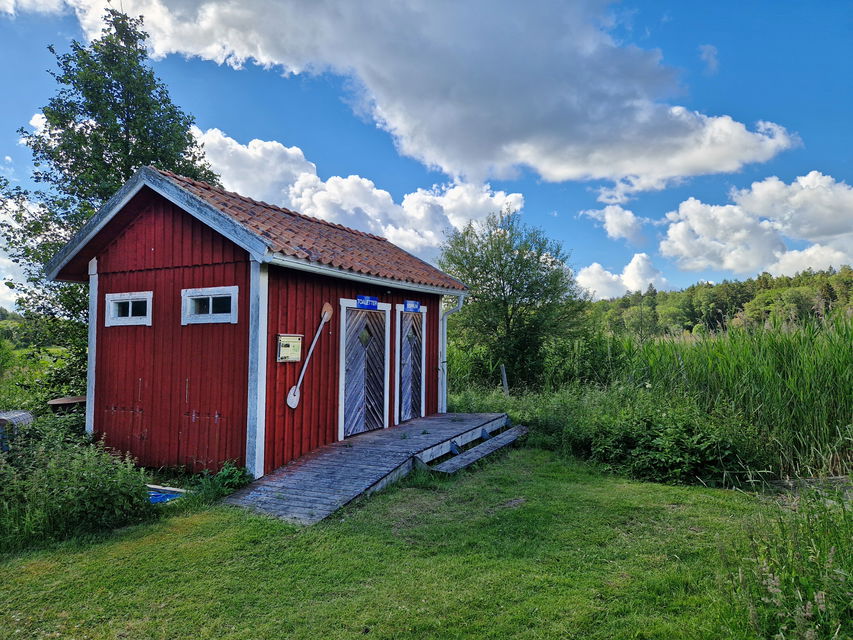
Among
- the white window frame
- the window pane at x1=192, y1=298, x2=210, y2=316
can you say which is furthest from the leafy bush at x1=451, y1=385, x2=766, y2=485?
the window pane at x1=192, y1=298, x2=210, y2=316

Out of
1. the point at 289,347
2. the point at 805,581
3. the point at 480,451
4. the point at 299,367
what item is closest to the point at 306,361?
the point at 299,367

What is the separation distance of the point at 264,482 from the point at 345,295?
2.99 metres

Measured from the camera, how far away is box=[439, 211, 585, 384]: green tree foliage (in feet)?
47.7

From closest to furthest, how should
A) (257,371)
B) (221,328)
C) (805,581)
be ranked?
(805,581) → (257,371) → (221,328)

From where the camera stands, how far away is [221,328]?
21.9 feet

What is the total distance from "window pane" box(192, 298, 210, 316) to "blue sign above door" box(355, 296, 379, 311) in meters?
2.18

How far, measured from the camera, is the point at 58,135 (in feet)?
38.5

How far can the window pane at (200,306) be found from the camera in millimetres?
6871

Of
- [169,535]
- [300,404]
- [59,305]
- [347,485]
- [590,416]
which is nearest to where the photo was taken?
[169,535]

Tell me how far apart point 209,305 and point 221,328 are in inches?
15.8

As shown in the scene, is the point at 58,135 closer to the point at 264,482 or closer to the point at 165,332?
the point at 165,332

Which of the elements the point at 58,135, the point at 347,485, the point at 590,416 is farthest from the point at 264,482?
the point at 58,135

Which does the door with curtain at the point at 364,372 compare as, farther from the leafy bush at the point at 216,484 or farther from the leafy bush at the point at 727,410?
the leafy bush at the point at 727,410

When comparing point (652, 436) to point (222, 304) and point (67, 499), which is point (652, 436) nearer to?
point (222, 304)
